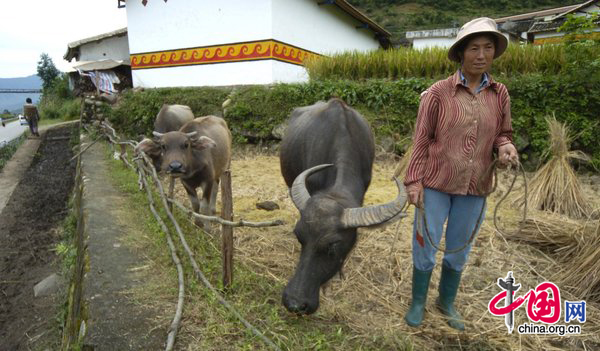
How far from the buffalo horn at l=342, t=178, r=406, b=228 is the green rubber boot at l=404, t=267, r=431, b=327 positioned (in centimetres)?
67

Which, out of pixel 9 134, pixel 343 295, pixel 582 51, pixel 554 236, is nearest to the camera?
pixel 343 295

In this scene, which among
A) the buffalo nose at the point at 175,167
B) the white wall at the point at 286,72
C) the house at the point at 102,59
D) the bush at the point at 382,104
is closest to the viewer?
the buffalo nose at the point at 175,167

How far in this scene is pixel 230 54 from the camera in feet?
37.1

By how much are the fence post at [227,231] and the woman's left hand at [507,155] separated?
1943mm

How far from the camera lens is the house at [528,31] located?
13578 millimetres

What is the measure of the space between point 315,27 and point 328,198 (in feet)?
38.4

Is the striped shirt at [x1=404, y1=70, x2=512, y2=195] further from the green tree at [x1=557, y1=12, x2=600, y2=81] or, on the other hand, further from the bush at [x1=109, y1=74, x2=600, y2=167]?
the green tree at [x1=557, y1=12, x2=600, y2=81]

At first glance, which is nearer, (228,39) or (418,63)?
(418,63)

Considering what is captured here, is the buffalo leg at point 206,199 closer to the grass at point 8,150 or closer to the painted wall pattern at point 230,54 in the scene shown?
the painted wall pattern at point 230,54

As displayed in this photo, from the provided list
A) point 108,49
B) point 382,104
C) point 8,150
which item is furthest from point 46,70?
point 382,104

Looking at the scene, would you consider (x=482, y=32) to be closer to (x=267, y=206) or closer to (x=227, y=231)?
(x=227, y=231)

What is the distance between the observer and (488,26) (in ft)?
7.50

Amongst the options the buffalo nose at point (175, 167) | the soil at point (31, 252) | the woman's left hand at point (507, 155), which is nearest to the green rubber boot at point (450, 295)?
the woman's left hand at point (507, 155)

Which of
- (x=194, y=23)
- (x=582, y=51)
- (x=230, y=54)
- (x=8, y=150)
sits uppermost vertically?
(x=194, y=23)
